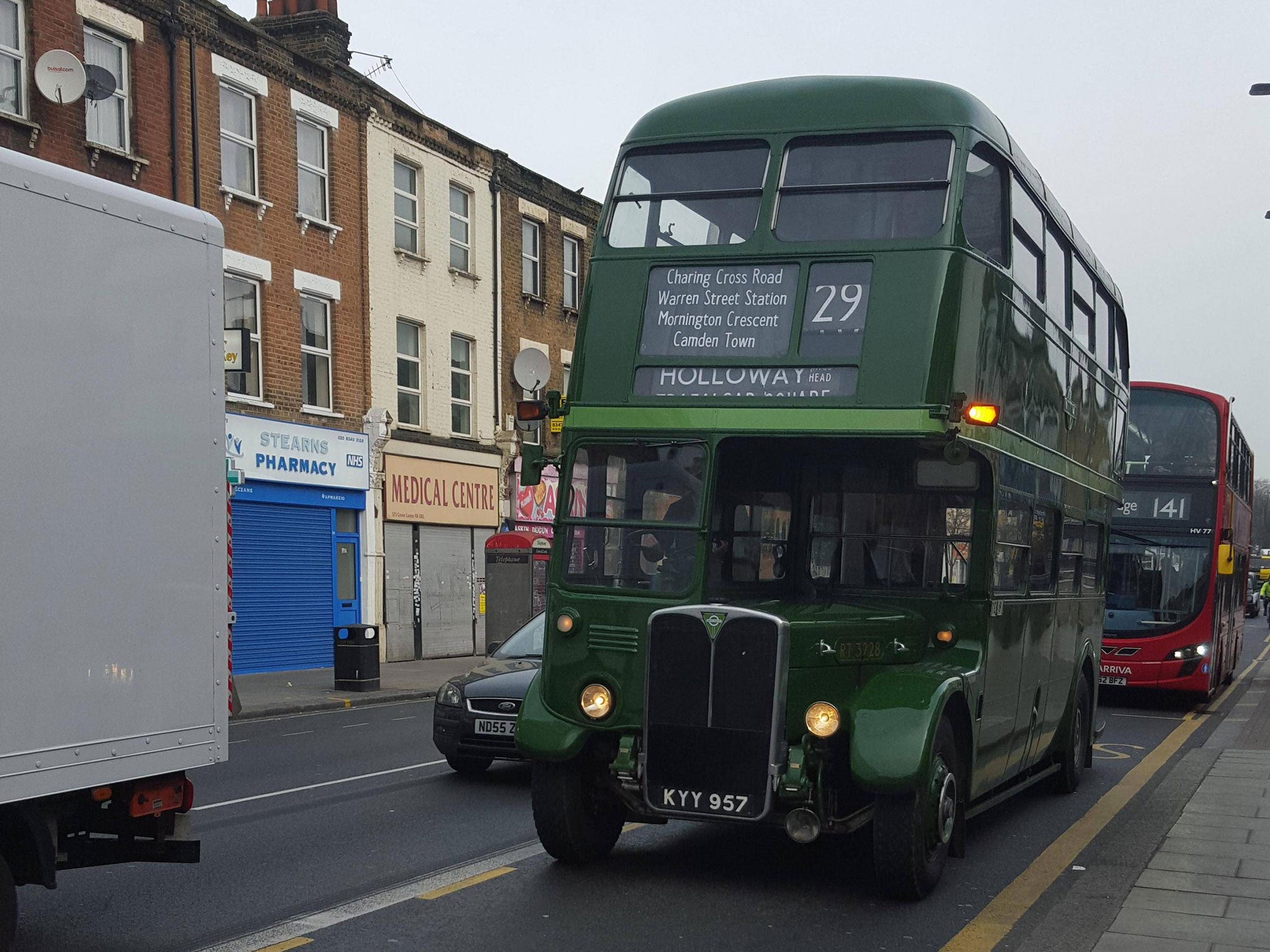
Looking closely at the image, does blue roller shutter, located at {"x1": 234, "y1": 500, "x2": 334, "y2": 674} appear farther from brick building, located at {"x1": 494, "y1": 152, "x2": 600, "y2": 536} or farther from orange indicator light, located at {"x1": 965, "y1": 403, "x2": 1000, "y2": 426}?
orange indicator light, located at {"x1": 965, "y1": 403, "x2": 1000, "y2": 426}

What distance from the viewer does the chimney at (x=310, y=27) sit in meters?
28.2

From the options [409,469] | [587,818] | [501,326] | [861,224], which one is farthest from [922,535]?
[501,326]

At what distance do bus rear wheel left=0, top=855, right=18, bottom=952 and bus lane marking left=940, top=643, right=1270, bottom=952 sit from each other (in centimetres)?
381

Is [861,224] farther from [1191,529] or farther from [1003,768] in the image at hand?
[1191,529]

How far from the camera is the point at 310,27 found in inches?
1115

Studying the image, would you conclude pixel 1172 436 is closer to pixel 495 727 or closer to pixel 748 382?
pixel 495 727

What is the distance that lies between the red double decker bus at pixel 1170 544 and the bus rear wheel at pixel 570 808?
45.5 feet

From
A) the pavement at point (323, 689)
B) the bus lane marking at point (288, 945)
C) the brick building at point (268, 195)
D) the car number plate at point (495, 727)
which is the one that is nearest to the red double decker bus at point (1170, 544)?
the pavement at point (323, 689)

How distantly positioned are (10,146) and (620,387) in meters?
15.2

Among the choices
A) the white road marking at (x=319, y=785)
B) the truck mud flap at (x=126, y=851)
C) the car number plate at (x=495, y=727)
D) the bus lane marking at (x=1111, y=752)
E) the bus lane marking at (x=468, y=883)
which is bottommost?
the bus lane marking at (x=1111, y=752)

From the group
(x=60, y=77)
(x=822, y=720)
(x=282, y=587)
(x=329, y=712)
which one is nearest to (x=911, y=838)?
(x=822, y=720)

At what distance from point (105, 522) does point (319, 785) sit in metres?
6.61

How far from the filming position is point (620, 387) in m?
8.19

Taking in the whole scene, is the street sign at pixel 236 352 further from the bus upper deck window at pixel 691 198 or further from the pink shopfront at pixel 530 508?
the pink shopfront at pixel 530 508
